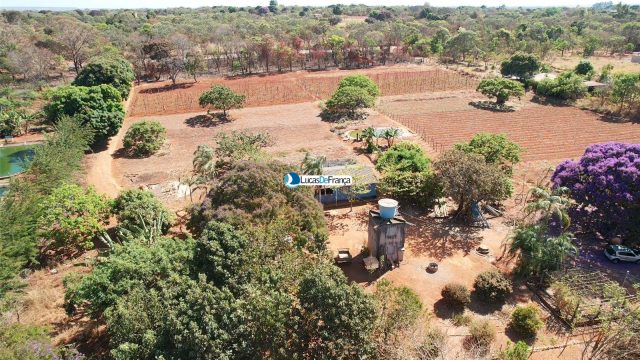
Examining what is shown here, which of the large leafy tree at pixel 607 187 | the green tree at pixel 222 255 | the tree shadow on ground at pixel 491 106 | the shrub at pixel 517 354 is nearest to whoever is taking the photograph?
the shrub at pixel 517 354

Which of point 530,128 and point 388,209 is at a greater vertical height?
point 388,209

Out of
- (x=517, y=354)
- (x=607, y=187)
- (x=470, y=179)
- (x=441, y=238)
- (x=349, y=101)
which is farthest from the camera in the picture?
(x=349, y=101)

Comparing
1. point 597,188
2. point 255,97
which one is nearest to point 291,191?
point 597,188

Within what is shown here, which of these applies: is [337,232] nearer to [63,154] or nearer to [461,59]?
[63,154]

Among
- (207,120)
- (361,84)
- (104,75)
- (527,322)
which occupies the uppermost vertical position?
(104,75)

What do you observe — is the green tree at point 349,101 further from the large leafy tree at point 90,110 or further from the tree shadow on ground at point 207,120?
the large leafy tree at point 90,110

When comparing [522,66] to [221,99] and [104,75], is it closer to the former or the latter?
[221,99]

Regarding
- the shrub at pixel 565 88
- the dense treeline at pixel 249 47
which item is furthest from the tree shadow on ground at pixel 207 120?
the shrub at pixel 565 88

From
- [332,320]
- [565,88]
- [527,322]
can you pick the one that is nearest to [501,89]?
[565,88]
